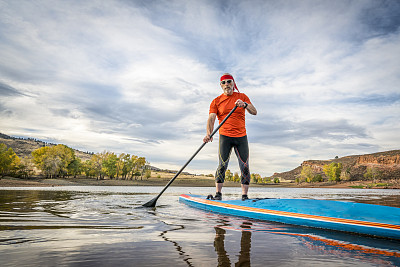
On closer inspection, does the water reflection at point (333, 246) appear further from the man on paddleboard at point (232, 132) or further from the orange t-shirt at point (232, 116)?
the orange t-shirt at point (232, 116)

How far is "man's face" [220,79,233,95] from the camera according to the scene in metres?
6.50

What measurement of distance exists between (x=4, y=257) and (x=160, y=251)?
1306 millimetres

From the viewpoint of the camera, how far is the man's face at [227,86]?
650 centimetres

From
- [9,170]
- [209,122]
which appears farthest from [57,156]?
[209,122]

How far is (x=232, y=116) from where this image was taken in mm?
6492

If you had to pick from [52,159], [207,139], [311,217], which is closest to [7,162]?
[52,159]

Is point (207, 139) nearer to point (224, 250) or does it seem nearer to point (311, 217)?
point (311, 217)

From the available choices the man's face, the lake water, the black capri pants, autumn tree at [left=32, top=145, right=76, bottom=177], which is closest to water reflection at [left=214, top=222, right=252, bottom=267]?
the lake water

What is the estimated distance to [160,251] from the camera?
7.65 ft

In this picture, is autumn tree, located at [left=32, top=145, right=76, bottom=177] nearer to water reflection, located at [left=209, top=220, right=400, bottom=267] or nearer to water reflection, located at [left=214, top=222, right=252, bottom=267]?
water reflection, located at [left=209, top=220, right=400, bottom=267]

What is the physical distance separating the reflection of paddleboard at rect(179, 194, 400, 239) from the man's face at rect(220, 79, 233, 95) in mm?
2892

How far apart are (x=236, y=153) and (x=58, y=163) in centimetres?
6655

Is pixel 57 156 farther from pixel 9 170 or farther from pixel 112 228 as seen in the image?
pixel 112 228

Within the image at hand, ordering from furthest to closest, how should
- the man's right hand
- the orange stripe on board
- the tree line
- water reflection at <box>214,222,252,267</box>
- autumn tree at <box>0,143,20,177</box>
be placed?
the tree line < autumn tree at <box>0,143,20,177</box> < the man's right hand < the orange stripe on board < water reflection at <box>214,222,252,267</box>
